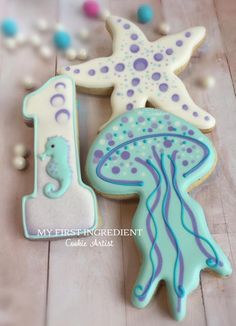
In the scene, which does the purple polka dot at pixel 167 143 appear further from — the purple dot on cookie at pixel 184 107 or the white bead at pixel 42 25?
the white bead at pixel 42 25

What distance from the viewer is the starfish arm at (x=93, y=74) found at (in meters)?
1.04

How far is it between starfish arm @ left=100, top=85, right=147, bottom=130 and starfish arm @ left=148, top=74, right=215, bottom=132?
0.03 m

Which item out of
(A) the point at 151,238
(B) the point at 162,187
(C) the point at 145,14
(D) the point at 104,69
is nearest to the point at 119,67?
(D) the point at 104,69

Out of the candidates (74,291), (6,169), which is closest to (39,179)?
(6,169)

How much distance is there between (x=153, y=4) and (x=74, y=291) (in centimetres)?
88

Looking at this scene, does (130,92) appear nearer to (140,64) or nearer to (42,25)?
(140,64)

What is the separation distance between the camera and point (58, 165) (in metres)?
0.90

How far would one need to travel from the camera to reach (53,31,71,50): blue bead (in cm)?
116

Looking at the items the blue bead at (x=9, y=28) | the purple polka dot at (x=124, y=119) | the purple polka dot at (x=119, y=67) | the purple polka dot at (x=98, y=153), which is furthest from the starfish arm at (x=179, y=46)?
the blue bead at (x=9, y=28)

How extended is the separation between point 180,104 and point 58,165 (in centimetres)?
33

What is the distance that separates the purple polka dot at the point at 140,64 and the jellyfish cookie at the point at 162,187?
15cm

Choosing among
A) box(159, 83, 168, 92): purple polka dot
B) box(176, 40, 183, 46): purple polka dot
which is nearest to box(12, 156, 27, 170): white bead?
box(159, 83, 168, 92): purple polka dot

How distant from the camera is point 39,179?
35.5 inches

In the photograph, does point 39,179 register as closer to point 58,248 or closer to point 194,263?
point 58,248
